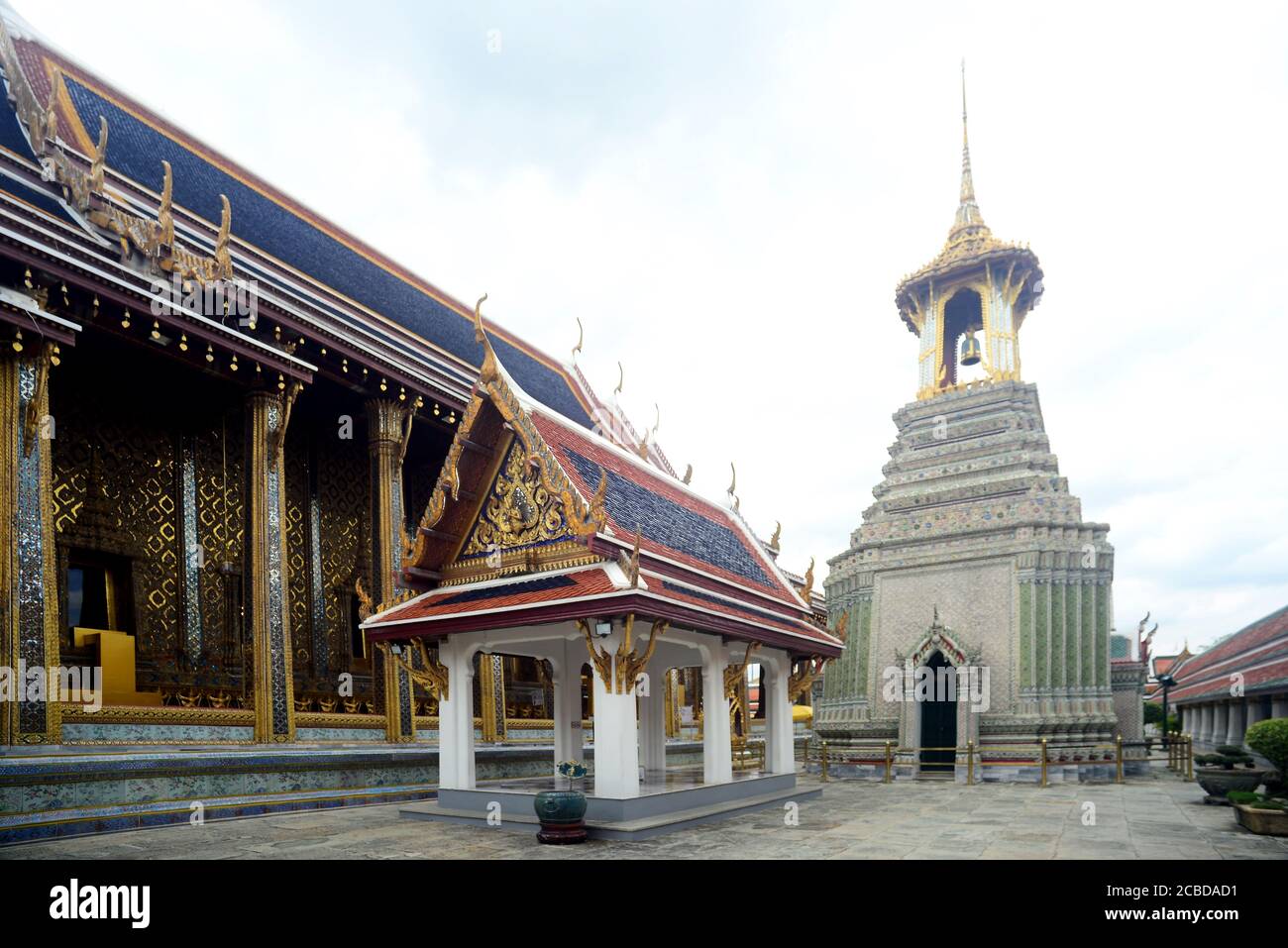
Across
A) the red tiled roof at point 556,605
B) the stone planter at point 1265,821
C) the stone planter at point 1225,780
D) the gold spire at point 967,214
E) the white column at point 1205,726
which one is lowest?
the white column at point 1205,726

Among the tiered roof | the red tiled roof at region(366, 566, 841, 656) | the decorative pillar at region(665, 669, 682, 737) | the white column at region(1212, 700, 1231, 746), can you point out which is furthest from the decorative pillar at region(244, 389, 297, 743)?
the white column at region(1212, 700, 1231, 746)

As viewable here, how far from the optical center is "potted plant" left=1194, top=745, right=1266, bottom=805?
14977mm

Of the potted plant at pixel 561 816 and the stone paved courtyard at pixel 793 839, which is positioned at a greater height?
the potted plant at pixel 561 816

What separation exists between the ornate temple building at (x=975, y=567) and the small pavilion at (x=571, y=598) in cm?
1070

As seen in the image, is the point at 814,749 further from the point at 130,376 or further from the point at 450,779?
the point at 130,376

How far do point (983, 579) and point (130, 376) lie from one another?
813 inches

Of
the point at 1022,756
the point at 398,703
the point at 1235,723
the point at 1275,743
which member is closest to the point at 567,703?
the point at 398,703

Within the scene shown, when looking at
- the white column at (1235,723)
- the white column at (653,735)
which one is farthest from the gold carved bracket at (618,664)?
the white column at (1235,723)

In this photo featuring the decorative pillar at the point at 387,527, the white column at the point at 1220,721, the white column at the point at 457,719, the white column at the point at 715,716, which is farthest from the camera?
the white column at the point at 1220,721

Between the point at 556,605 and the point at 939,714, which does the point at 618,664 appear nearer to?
the point at 556,605

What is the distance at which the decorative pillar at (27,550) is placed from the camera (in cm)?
1123

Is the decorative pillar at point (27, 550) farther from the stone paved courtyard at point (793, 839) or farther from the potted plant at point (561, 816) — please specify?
the potted plant at point (561, 816)

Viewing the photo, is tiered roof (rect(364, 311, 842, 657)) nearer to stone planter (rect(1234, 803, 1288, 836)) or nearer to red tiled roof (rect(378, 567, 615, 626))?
red tiled roof (rect(378, 567, 615, 626))

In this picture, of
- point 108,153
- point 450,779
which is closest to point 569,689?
point 450,779
